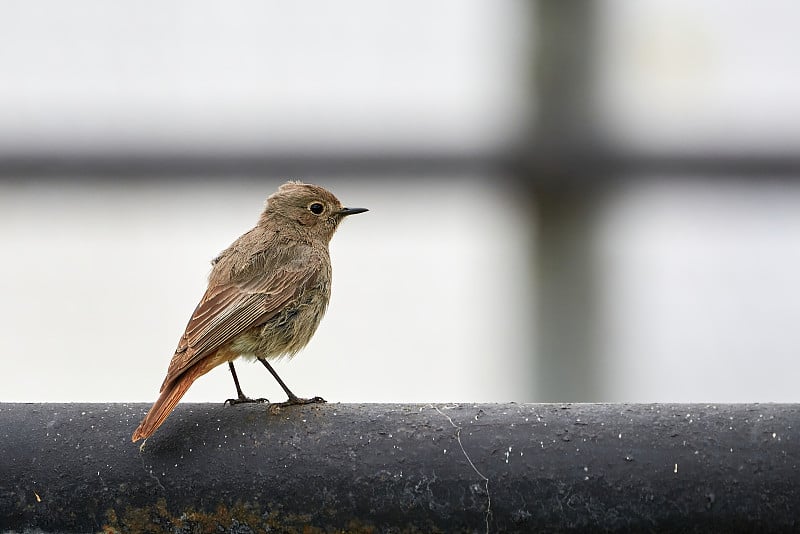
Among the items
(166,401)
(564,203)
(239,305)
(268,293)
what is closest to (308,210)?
(268,293)

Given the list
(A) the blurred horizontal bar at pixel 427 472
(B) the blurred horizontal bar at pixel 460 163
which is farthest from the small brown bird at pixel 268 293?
(B) the blurred horizontal bar at pixel 460 163

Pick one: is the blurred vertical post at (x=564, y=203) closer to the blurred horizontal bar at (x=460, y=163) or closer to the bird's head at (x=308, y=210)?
the blurred horizontal bar at (x=460, y=163)

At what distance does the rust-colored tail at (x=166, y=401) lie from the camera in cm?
306

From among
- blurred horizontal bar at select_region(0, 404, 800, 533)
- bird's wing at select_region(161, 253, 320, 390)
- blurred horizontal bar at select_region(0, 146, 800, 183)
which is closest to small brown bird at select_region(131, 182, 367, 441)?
bird's wing at select_region(161, 253, 320, 390)

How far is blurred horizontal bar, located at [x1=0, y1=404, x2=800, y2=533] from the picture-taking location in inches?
107

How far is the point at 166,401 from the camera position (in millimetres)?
3436

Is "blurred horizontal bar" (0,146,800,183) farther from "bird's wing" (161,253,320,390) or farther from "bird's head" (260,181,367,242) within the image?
"bird's wing" (161,253,320,390)

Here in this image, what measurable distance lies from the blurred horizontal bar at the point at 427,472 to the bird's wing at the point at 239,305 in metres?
0.94

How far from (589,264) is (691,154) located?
849mm

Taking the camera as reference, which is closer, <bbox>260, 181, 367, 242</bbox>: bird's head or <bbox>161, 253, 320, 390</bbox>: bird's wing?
<bbox>161, 253, 320, 390</bbox>: bird's wing

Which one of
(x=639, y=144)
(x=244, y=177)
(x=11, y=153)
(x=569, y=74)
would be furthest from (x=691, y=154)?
(x=11, y=153)

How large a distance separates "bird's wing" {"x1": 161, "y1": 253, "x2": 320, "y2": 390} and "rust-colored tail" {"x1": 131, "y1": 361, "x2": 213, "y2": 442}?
0.04 m

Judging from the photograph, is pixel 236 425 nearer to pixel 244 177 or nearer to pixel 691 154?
pixel 244 177

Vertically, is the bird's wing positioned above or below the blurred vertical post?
below
